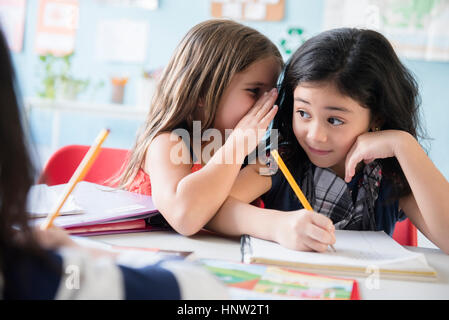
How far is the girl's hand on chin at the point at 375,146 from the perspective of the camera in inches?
37.2

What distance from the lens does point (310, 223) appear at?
0.77m

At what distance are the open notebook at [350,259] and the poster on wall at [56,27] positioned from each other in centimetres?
287

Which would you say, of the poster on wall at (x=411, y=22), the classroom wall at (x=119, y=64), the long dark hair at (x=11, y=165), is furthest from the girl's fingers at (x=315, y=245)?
the classroom wall at (x=119, y=64)

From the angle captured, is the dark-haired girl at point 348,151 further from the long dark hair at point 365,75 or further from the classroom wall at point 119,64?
the classroom wall at point 119,64

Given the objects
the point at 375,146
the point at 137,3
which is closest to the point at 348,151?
the point at 375,146

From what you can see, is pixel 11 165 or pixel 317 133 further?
pixel 317 133

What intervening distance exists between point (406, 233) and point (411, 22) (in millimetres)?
2037

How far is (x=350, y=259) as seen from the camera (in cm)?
72

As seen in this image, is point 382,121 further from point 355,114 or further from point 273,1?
point 273,1

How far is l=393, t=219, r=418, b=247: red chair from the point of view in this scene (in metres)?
1.21

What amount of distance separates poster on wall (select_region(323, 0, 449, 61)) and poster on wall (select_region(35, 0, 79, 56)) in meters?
1.80

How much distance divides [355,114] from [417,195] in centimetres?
19

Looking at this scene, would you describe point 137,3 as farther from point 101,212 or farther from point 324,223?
point 324,223

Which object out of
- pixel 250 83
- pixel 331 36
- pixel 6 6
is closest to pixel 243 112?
pixel 250 83
